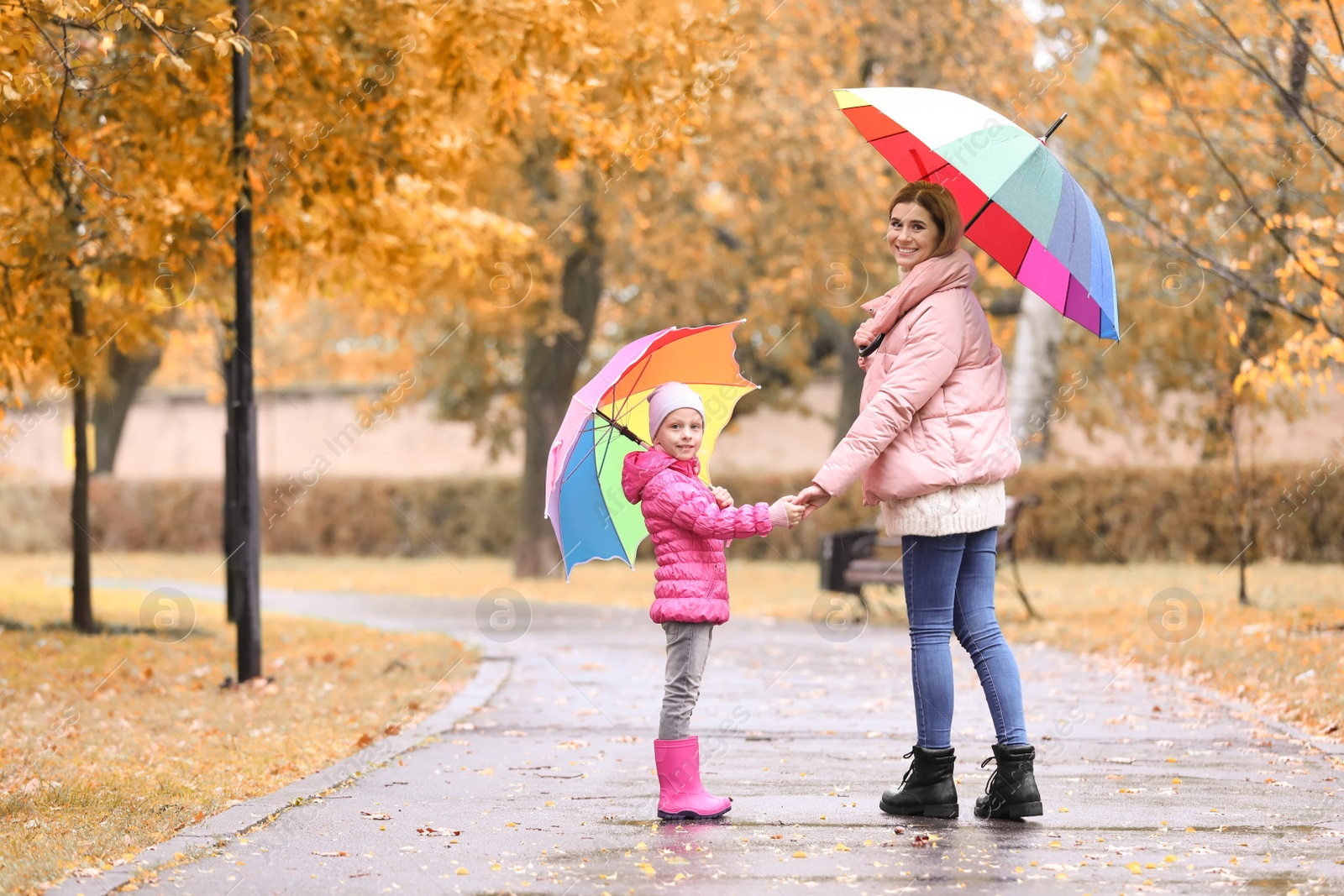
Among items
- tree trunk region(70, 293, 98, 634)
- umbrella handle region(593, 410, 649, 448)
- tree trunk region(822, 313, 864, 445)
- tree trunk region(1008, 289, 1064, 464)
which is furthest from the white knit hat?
tree trunk region(1008, 289, 1064, 464)

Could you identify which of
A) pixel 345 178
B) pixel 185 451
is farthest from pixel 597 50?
pixel 185 451

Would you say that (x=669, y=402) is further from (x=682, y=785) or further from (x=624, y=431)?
(x=682, y=785)

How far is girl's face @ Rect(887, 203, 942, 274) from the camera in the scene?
16.2 ft

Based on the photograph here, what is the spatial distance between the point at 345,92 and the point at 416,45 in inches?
20.9

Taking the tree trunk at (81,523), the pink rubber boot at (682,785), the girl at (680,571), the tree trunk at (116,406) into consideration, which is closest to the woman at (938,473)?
the girl at (680,571)

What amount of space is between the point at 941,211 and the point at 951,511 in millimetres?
1009

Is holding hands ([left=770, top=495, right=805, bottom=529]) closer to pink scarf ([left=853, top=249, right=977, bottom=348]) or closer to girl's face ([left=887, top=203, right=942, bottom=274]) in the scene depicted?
pink scarf ([left=853, top=249, right=977, bottom=348])

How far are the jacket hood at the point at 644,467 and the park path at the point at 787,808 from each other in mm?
1119

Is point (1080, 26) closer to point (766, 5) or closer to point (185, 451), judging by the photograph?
point (766, 5)

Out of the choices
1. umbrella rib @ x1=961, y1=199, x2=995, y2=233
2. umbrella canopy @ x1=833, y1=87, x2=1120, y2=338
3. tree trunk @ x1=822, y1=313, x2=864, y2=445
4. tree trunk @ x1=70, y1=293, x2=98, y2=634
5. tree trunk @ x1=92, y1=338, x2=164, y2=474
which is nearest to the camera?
umbrella canopy @ x1=833, y1=87, x2=1120, y2=338

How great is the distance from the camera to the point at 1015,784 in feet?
15.9

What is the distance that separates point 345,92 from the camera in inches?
360

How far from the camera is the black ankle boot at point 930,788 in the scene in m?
4.92

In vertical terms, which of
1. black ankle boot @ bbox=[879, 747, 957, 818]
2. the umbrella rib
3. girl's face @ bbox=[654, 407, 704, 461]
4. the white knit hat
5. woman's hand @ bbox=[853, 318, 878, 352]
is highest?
the umbrella rib
